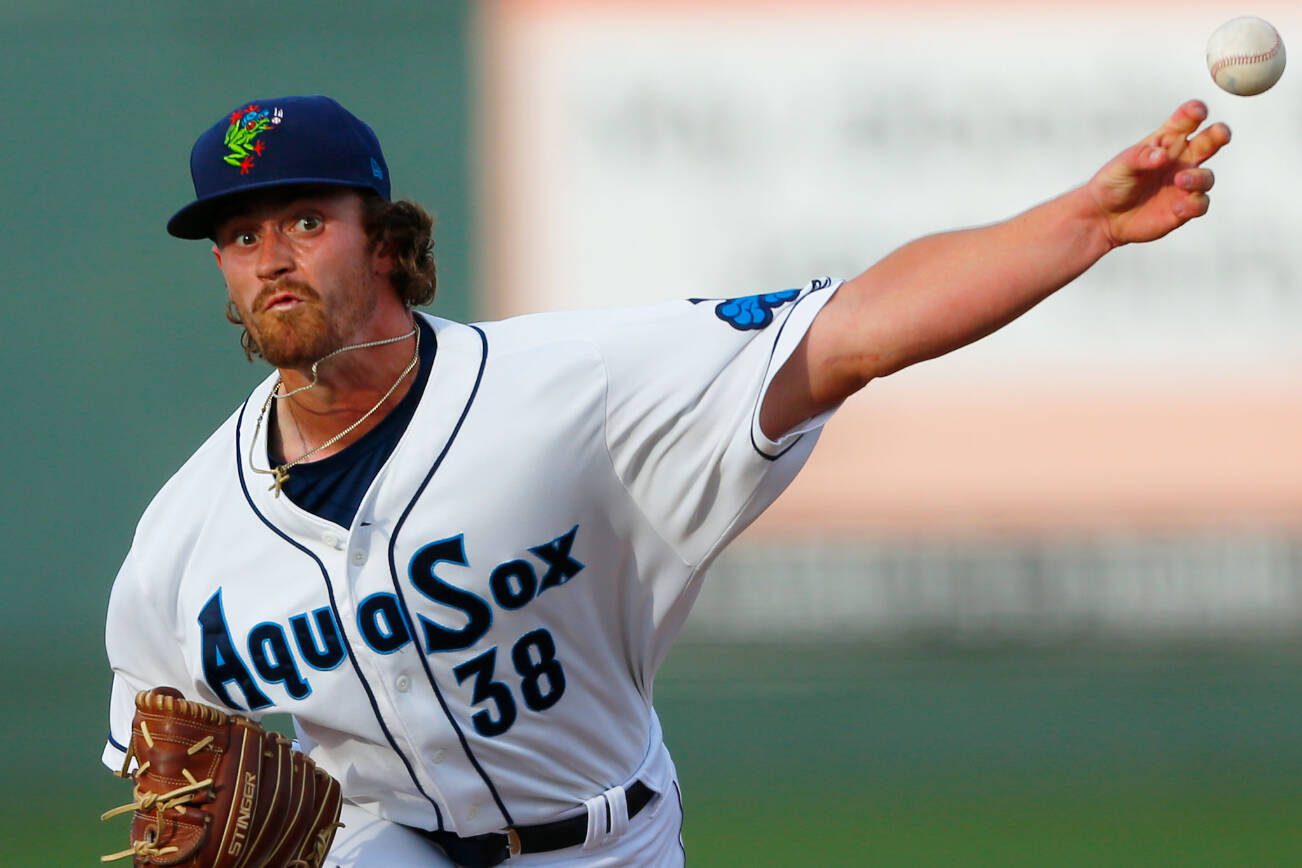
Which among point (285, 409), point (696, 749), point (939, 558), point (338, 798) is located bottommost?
point (696, 749)

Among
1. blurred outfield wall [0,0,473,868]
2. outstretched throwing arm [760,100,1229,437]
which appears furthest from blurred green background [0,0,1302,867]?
outstretched throwing arm [760,100,1229,437]

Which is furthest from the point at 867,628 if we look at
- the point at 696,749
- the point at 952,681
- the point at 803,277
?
the point at 803,277

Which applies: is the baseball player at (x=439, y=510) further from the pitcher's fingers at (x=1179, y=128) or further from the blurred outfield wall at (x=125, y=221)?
the blurred outfield wall at (x=125, y=221)

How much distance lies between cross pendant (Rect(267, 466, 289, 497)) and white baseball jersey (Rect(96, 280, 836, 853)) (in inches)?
0.7

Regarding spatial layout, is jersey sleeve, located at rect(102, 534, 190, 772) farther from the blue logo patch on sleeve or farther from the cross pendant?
the blue logo patch on sleeve

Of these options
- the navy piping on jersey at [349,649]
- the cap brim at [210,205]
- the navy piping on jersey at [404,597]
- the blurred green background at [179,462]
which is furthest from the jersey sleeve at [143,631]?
the blurred green background at [179,462]

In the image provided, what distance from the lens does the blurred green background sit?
22.3ft

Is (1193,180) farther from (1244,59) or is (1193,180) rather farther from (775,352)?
(775,352)

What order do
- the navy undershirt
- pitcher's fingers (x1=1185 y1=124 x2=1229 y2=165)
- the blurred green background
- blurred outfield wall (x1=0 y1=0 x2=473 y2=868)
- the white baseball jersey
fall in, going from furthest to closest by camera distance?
1. blurred outfield wall (x1=0 y1=0 x2=473 y2=868)
2. the blurred green background
3. the navy undershirt
4. the white baseball jersey
5. pitcher's fingers (x1=1185 y1=124 x2=1229 y2=165)

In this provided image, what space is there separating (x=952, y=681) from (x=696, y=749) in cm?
106

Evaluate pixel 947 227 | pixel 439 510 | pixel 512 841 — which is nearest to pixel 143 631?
pixel 439 510

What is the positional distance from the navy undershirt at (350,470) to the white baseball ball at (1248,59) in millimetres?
1332

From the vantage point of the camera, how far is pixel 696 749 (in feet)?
23.8

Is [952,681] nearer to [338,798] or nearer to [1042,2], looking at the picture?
[1042,2]
